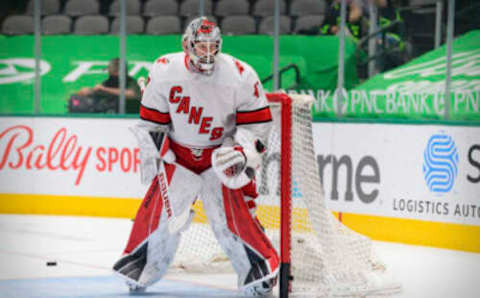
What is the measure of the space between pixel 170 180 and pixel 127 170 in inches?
137

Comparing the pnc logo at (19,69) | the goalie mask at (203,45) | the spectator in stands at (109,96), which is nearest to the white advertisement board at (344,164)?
the spectator in stands at (109,96)

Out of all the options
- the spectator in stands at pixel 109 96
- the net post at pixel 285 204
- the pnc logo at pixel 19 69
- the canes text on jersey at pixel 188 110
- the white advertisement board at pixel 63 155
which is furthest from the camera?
the pnc logo at pixel 19 69

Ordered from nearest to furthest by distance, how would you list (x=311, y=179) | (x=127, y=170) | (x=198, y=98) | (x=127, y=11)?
(x=198, y=98) < (x=311, y=179) < (x=127, y=170) < (x=127, y=11)

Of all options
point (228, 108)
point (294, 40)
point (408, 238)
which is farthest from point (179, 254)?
point (294, 40)

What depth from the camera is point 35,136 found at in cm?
819

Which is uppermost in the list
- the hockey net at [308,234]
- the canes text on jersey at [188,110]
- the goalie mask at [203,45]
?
the goalie mask at [203,45]

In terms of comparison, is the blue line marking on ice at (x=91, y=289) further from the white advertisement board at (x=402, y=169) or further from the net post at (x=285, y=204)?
the white advertisement board at (x=402, y=169)

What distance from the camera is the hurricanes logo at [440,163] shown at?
6.48 metres

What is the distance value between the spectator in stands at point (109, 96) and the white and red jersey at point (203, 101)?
3885 mm

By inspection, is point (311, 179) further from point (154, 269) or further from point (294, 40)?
point (294, 40)

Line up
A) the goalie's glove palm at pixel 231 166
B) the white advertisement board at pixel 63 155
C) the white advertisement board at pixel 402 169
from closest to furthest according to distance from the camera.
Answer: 1. the goalie's glove palm at pixel 231 166
2. the white advertisement board at pixel 402 169
3. the white advertisement board at pixel 63 155

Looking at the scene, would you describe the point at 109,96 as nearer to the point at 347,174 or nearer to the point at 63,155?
the point at 63,155

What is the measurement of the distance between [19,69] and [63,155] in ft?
3.58

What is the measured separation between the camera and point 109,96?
845cm
